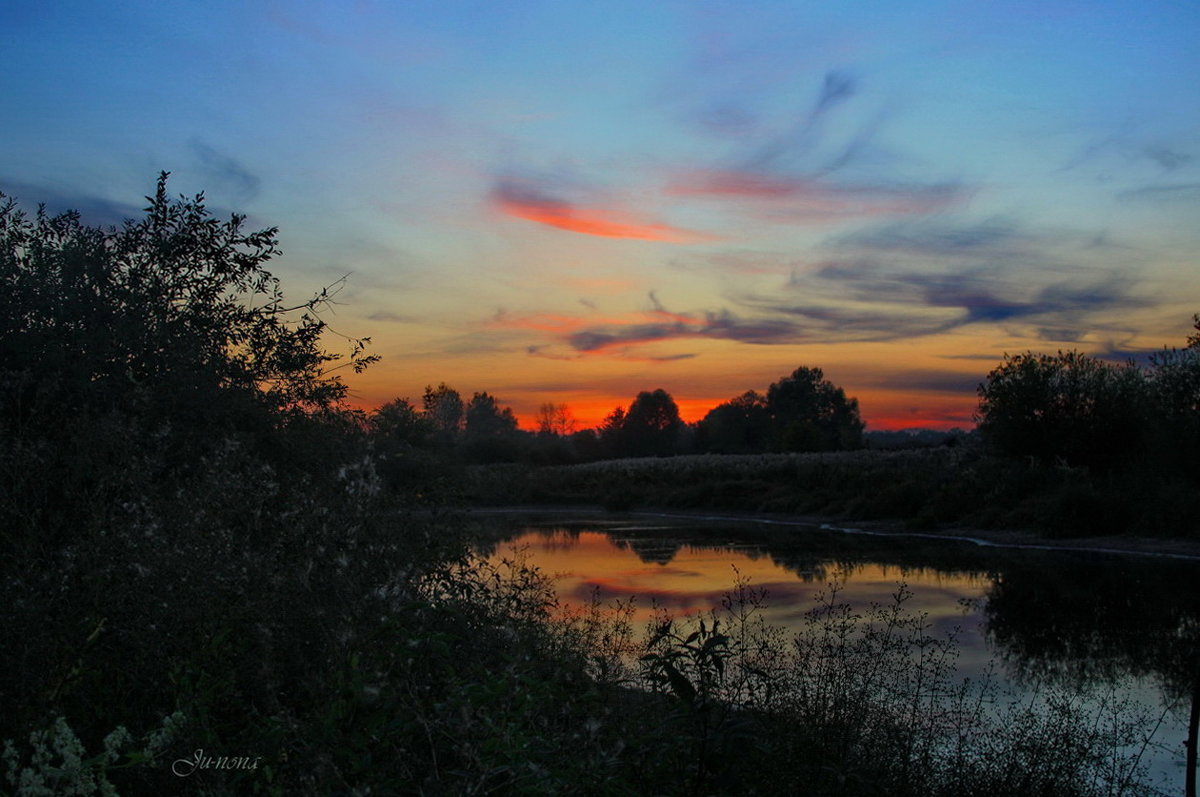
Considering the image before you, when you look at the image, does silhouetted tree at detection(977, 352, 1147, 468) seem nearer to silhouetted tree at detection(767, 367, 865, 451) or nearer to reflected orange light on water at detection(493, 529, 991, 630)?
reflected orange light on water at detection(493, 529, 991, 630)

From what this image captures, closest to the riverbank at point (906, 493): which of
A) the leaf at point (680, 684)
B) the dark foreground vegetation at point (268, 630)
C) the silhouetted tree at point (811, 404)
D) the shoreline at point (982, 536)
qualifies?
the shoreline at point (982, 536)

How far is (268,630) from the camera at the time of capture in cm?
436

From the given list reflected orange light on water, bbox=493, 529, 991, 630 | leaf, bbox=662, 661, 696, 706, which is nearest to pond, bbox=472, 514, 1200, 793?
reflected orange light on water, bbox=493, 529, 991, 630

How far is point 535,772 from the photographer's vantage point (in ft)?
10.5

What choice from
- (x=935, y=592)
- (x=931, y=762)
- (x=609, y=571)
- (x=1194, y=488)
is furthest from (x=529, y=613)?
(x=1194, y=488)

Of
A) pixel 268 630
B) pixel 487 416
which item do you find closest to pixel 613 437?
pixel 487 416

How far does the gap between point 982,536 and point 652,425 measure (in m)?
56.9

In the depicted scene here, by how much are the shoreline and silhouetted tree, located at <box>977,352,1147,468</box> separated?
16.5ft

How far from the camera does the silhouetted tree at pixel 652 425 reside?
84.1 meters

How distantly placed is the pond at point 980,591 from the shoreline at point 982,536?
0.66m

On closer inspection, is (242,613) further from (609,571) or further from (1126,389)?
(1126,389)

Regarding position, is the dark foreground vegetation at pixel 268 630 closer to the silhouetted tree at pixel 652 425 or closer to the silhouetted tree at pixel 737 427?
the silhouetted tree at pixel 737 427

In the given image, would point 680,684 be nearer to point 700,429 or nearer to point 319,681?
point 319,681

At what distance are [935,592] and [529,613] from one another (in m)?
12.8
